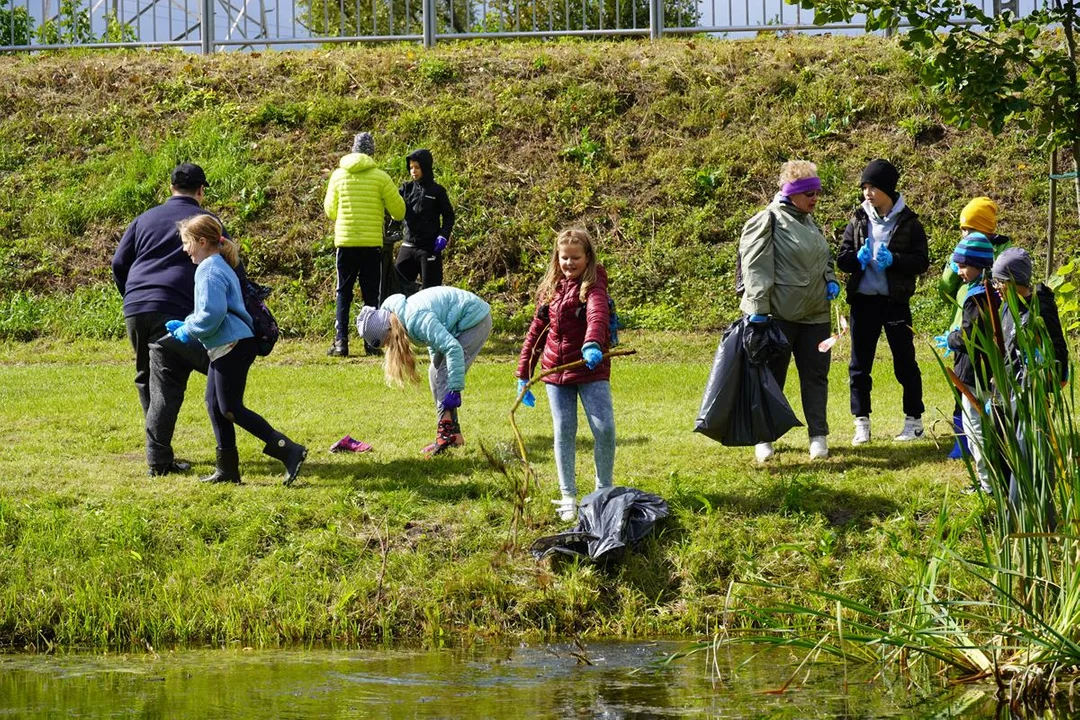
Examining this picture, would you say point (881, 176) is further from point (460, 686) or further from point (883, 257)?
point (460, 686)

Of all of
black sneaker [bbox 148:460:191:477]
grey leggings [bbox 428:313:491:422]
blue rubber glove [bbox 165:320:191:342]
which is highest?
blue rubber glove [bbox 165:320:191:342]

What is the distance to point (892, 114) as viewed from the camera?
1719cm

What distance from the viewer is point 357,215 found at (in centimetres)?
1382

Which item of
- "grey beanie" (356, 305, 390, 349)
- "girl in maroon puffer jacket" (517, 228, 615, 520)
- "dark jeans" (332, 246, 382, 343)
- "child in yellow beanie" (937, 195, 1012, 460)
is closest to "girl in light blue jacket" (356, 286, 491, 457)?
"grey beanie" (356, 305, 390, 349)

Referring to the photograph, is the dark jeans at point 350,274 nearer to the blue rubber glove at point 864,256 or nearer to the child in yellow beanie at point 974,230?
the blue rubber glove at point 864,256

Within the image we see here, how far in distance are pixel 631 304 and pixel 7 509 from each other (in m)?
8.13

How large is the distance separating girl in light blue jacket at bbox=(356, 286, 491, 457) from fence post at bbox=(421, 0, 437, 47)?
1092 centimetres

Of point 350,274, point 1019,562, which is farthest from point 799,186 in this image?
point 350,274

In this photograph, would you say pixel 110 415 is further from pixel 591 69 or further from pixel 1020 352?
pixel 591 69

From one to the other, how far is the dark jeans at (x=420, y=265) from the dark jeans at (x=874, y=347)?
18.0ft

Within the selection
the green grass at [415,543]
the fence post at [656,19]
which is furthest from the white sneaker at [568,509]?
the fence post at [656,19]

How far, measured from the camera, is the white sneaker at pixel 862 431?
30.5 feet

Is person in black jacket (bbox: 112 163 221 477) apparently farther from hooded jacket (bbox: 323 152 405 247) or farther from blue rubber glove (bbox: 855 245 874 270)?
hooded jacket (bbox: 323 152 405 247)

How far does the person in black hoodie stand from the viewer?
13914 mm
